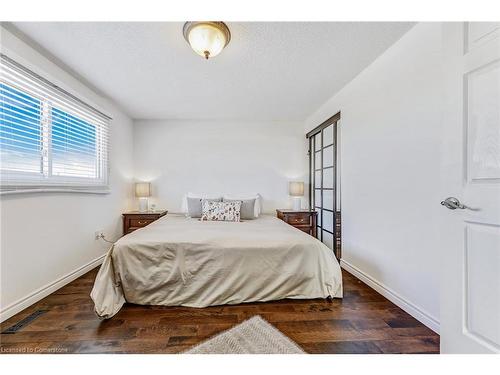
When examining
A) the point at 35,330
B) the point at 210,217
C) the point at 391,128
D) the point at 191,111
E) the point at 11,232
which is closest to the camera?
the point at 35,330

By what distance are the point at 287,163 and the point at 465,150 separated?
10.5 ft

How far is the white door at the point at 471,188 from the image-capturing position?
981mm

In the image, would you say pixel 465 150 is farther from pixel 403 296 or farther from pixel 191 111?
pixel 191 111

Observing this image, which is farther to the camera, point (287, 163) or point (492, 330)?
point (287, 163)

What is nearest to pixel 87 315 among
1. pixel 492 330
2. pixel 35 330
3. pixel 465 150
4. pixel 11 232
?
pixel 35 330

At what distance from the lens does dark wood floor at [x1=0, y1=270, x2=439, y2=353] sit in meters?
1.46

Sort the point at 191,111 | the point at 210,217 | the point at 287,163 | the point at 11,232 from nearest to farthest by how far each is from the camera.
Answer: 1. the point at 11,232
2. the point at 210,217
3. the point at 191,111
4. the point at 287,163

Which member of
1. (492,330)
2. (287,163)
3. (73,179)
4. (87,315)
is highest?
(287,163)

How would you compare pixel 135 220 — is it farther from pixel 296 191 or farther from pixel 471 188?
pixel 471 188

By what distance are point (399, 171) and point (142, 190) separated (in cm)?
363

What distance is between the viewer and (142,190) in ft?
12.7

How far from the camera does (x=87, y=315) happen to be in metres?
1.82

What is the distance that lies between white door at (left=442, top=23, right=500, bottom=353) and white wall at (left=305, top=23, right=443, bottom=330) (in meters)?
0.50

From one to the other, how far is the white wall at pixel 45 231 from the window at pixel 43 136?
3.9 inches
